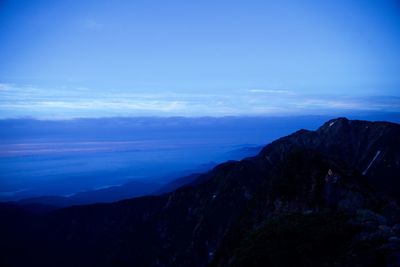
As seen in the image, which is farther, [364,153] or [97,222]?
[97,222]

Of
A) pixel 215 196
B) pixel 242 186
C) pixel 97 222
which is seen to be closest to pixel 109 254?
pixel 97 222

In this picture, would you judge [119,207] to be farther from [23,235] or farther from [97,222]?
[23,235]

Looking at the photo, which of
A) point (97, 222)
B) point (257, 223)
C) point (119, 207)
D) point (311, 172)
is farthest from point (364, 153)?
point (97, 222)

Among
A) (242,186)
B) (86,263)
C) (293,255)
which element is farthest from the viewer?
(86,263)

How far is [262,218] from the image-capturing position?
1871 inches

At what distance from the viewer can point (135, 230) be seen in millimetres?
96188

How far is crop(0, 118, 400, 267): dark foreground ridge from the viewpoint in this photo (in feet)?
79.2

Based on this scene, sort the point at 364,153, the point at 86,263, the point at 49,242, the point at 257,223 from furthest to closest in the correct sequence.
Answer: the point at 49,242 < the point at 86,263 < the point at 364,153 < the point at 257,223

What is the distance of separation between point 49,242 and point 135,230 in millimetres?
31768

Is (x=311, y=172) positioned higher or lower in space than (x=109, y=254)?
higher

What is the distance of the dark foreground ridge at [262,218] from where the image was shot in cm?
2413

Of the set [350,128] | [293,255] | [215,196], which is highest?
[350,128]

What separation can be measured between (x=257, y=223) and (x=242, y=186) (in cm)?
3131

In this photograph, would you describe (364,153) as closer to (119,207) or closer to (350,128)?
(350,128)
